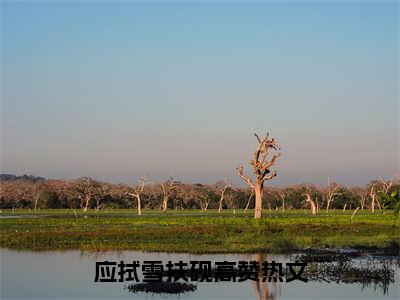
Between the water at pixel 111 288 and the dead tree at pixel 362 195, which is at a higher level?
the dead tree at pixel 362 195

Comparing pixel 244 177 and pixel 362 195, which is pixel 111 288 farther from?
pixel 362 195

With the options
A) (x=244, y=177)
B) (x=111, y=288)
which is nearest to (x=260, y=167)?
(x=244, y=177)

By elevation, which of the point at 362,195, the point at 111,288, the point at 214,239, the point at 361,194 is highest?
the point at 361,194

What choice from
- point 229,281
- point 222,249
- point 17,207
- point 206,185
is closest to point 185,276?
point 229,281

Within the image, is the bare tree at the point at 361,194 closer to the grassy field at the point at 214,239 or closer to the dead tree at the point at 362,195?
the dead tree at the point at 362,195

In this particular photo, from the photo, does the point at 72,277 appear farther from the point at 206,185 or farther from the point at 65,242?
the point at 206,185

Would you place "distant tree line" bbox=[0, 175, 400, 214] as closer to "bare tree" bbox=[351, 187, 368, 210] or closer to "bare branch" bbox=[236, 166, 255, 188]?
"bare tree" bbox=[351, 187, 368, 210]

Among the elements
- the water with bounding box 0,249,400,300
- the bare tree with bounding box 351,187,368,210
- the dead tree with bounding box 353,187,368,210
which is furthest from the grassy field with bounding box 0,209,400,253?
the bare tree with bounding box 351,187,368,210

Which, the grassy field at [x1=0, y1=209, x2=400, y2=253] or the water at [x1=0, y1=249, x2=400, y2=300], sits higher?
the grassy field at [x1=0, y1=209, x2=400, y2=253]

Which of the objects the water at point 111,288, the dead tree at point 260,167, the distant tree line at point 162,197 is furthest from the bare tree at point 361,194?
the water at point 111,288

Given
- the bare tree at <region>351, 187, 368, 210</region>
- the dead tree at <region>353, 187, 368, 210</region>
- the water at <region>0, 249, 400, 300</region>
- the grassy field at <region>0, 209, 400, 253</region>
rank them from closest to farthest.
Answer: the water at <region>0, 249, 400, 300</region> → the grassy field at <region>0, 209, 400, 253</region> → the dead tree at <region>353, 187, 368, 210</region> → the bare tree at <region>351, 187, 368, 210</region>

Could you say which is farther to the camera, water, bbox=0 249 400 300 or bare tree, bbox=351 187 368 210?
bare tree, bbox=351 187 368 210

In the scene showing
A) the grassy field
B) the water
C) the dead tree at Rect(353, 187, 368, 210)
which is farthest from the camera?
the dead tree at Rect(353, 187, 368, 210)

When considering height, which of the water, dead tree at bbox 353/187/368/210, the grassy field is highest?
dead tree at bbox 353/187/368/210
